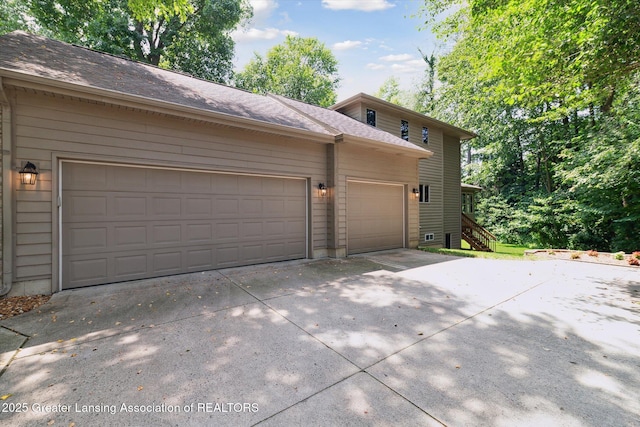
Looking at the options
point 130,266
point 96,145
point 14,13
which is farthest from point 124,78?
point 14,13

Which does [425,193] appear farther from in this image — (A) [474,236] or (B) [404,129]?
(A) [474,236]

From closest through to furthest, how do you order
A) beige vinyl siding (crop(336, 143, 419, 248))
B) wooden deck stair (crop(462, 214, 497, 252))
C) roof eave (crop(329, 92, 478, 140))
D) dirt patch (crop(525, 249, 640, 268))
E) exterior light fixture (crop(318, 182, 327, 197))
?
dirt patch (crop(525, 249, 640, 268)) < exterior light fixture (crop(318, 182, 327, 197)) < beige vinyl siding (crop(336, 143, 419, 248)) < roof eave (crop(329, 92, 478, 140)) < wooden deck stair (crop(462, 214, 497, 252))

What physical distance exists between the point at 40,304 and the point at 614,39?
9.39 m

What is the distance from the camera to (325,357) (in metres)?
2.34

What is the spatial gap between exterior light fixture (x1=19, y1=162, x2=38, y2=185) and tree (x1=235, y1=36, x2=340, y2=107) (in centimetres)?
1865

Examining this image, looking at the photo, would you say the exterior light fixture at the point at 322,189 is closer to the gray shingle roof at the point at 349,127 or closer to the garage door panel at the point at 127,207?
the gray shingle roof at the point at 349,127

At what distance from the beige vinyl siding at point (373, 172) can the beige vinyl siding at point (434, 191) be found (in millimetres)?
2606

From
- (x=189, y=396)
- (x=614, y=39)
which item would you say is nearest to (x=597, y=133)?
(x=614, y=39)

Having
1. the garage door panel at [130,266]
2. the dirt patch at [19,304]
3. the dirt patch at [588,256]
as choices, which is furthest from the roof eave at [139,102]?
the dirt patch at [588,256]

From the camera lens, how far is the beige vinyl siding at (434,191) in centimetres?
1120

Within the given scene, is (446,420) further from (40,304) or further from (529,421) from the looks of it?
(40,304)

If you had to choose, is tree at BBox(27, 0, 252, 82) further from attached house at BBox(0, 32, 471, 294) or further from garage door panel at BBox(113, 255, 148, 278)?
garage door panel at BBox(113, 255, 148, 278)

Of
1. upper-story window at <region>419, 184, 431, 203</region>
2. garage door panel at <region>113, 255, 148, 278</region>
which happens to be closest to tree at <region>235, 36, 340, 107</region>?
upper-story window at <region>419, 184, 431, 203</region>

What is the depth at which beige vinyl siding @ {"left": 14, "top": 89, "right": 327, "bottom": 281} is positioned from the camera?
381 cm
